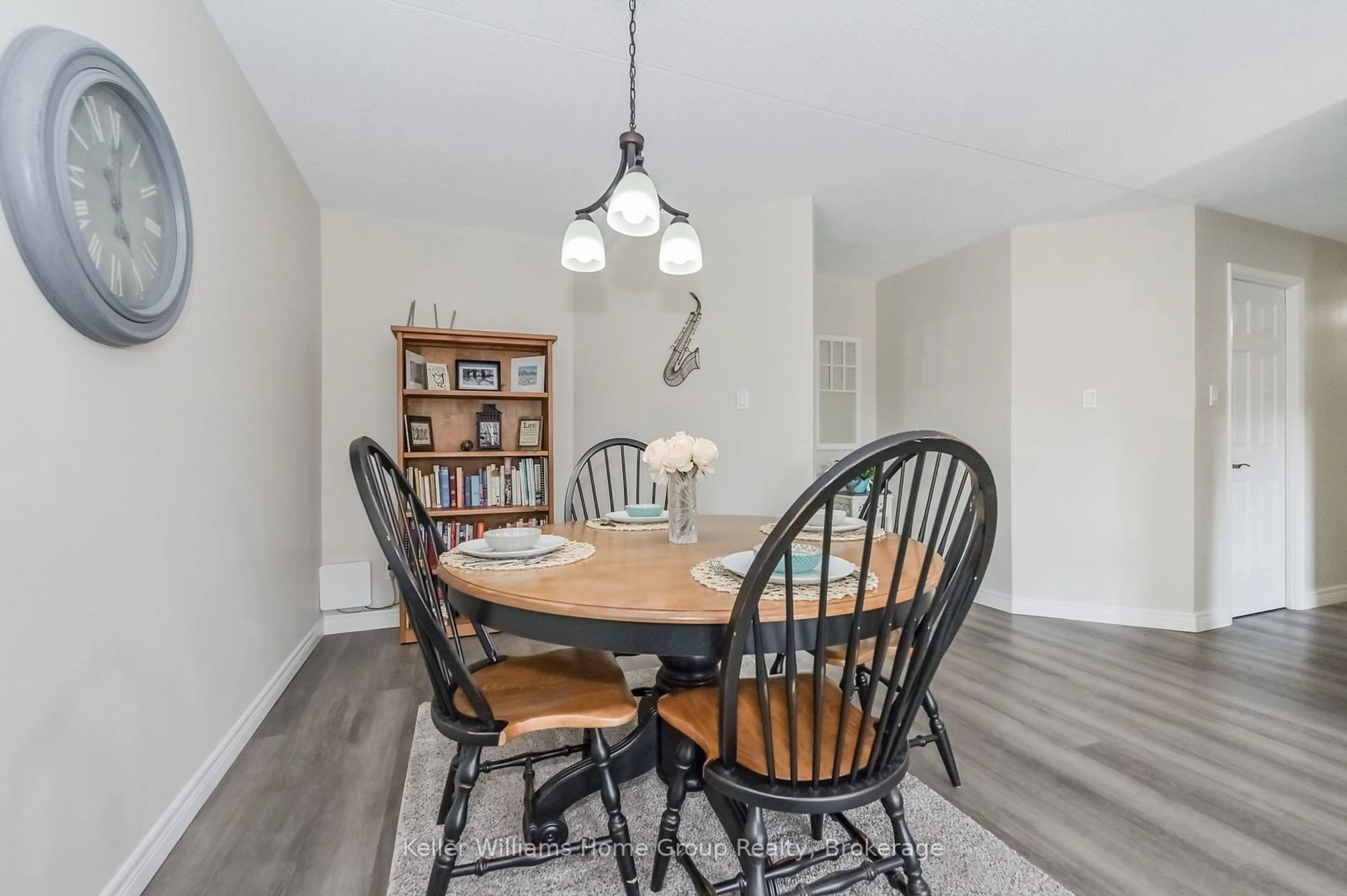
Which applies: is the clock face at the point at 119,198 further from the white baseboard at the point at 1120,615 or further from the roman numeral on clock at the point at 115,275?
the white baseboard at the point at 1120,615

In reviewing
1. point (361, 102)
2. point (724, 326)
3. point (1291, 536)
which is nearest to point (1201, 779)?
point (724, 326)

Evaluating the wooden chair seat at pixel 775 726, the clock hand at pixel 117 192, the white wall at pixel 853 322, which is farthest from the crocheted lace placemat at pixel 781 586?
the white wall at pixel 853 322

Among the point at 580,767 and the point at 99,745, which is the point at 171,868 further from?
the point at 580,767

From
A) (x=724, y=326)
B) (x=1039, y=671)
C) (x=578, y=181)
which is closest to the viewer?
(x=1039, y=671)

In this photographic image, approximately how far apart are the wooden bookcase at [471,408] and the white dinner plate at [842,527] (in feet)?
6.30

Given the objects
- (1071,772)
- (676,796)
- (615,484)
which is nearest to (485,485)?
(615,484)

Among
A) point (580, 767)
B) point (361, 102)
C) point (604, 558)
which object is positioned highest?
point (361, 102)

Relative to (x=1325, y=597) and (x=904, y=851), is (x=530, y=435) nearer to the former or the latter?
(x=904, y=851)

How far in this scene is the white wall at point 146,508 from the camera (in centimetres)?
101

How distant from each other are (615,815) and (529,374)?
258 centimetres

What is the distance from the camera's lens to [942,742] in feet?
5.49

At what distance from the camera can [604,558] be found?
142cm

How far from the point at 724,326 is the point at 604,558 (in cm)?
217

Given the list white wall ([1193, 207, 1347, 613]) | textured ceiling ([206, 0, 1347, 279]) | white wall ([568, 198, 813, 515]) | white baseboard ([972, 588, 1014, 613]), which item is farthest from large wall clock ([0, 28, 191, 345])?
white wall ([1193, 207, 1347, 613])
